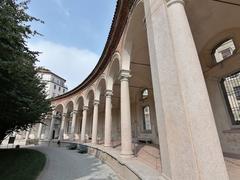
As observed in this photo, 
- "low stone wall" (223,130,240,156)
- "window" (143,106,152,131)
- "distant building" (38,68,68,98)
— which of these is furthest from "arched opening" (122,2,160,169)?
"distant building" (38,68,68,98)

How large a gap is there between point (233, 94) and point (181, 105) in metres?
6.43

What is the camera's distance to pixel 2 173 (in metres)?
6.32

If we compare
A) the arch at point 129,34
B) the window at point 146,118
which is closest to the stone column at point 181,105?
the arch at point 129,34

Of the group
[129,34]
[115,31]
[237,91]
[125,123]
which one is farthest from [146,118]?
[129,34]

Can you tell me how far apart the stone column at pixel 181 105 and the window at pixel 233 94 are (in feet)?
19.2

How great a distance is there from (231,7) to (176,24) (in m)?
4.20

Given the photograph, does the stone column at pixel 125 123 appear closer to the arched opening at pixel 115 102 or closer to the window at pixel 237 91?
the arched opening at pixel 115 102

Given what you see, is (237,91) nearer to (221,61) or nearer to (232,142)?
(221,61)

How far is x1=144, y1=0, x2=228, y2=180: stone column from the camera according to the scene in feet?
7.64

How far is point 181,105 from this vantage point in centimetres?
276

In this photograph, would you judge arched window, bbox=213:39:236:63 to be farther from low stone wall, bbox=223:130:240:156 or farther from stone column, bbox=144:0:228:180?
stone column, bbox=144:0:228:180

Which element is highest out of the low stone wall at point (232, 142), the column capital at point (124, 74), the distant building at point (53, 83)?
the distant building at point (53, 83)

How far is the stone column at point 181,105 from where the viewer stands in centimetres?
233

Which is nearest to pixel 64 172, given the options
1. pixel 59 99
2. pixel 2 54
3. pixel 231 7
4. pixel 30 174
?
pixel 30 174
